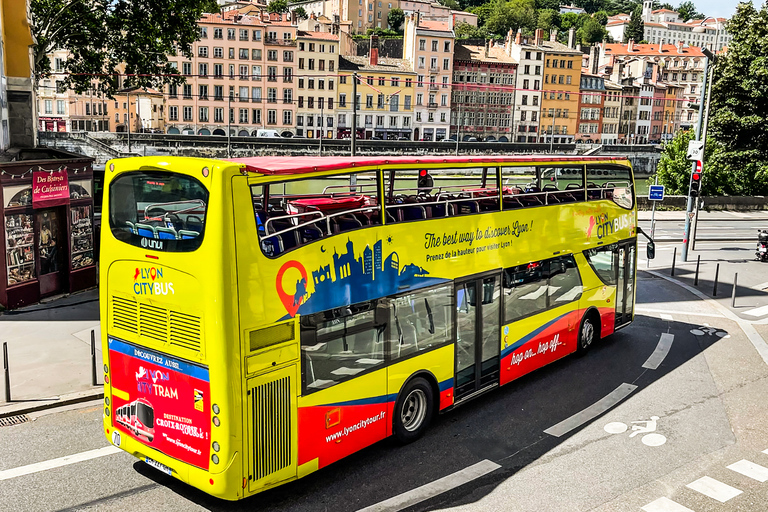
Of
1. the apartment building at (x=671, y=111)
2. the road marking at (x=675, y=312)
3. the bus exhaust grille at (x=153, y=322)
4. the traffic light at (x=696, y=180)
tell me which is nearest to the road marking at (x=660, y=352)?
the road marking at (x=675, y=312)

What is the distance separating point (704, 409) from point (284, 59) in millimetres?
101489

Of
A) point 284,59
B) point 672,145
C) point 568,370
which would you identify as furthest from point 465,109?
point 568,370

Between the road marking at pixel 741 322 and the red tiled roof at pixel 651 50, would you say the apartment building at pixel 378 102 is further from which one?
the road marking at pixel 741 322

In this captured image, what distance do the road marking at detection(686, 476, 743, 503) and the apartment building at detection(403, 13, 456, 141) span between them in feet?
355

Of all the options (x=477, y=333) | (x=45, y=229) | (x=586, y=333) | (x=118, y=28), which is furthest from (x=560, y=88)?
(x=477, y=333)

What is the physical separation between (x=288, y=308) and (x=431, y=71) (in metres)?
113

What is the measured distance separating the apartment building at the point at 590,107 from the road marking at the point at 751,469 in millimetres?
126220

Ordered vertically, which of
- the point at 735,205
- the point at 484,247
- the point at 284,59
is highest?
the point at 284,59

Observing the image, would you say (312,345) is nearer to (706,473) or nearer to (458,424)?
(458,424)

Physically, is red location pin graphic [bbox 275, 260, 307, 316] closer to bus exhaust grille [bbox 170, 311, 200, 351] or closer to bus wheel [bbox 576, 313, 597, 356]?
bus exhaust grille [bbox 170, 311, 200, 351]

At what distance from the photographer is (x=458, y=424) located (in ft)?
36.1

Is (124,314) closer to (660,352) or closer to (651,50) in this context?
(660,352)

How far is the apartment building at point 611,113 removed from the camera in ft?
440

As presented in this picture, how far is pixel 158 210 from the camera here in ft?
25.4
